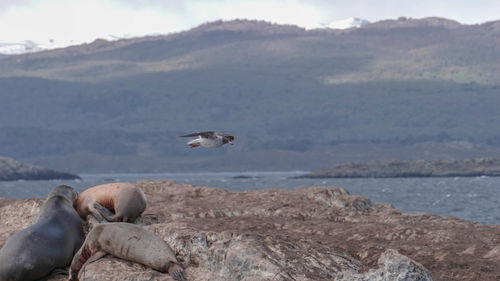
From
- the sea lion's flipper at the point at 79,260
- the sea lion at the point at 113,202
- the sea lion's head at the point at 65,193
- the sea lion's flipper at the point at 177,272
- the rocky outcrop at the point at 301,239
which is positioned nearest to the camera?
the rocky outcrop at the point at 301,239

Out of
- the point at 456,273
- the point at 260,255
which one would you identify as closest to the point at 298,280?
the point at 260,255

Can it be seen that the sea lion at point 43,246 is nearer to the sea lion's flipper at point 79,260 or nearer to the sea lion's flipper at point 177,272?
the sea lion's flipper at point 79,260

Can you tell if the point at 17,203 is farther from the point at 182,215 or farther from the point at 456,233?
the point at 456,233

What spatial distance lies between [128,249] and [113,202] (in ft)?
10.6

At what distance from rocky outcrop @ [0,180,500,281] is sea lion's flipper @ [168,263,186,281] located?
143 mm

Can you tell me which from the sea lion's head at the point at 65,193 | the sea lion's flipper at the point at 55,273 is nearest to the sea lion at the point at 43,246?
the sea lion's flipper at the point at 55,273

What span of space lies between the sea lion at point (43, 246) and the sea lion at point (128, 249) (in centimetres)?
79

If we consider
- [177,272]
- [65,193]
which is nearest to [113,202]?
[65,193]

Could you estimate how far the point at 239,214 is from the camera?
63.6 ft

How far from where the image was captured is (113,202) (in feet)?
60.8

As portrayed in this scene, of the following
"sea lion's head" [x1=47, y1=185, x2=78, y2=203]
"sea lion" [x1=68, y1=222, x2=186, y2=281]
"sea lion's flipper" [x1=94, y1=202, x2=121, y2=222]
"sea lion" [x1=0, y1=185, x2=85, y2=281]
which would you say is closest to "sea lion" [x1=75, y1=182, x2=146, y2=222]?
"sea lion's flipper" [x1=94, y1=202, x2=121, y2=222]

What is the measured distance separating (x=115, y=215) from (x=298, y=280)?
5.34m

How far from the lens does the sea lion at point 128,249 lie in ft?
49.4

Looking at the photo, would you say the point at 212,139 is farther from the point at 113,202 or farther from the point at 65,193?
the point at 65,193
